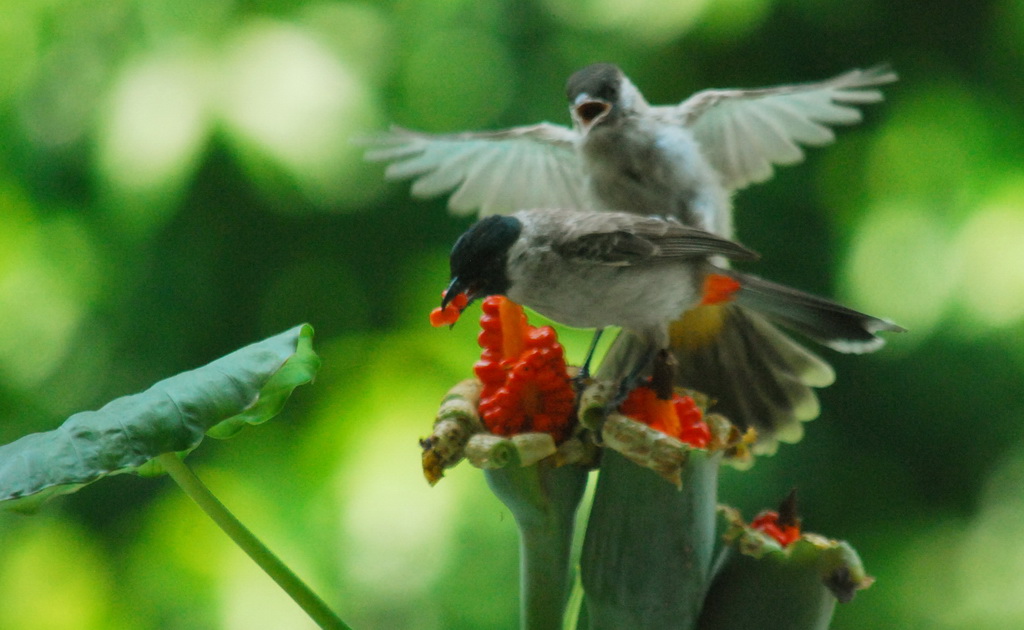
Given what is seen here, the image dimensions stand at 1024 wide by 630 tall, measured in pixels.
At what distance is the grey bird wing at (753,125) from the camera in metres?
1.66

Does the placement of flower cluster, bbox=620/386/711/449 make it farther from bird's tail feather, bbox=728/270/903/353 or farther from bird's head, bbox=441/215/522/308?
bird's tail feather, bbox=728/270/903/353

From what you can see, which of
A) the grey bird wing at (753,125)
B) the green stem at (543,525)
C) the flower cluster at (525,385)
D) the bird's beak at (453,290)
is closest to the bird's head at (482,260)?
the bird's beak at (453,290)

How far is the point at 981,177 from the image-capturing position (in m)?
2.33

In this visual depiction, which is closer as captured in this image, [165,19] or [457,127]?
[165,19]

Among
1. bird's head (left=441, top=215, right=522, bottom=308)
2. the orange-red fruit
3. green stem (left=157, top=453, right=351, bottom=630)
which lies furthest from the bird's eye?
green stem (left=157, top=453, right=351, bottom=630)

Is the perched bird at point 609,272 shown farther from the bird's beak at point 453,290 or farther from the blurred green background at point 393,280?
the blurred green background at point 393,280

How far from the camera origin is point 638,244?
137cm

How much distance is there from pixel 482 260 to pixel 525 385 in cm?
23

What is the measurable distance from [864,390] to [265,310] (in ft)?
5.05

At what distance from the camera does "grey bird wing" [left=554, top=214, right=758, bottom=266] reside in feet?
4.49

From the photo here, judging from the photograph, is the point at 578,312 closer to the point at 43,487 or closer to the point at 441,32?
the point at 43,487

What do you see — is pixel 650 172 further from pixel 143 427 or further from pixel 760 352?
pixel 143 427

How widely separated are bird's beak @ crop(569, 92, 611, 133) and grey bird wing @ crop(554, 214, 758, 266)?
187 millimetres

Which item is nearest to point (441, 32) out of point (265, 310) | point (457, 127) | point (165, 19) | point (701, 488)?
point (457, 127)
